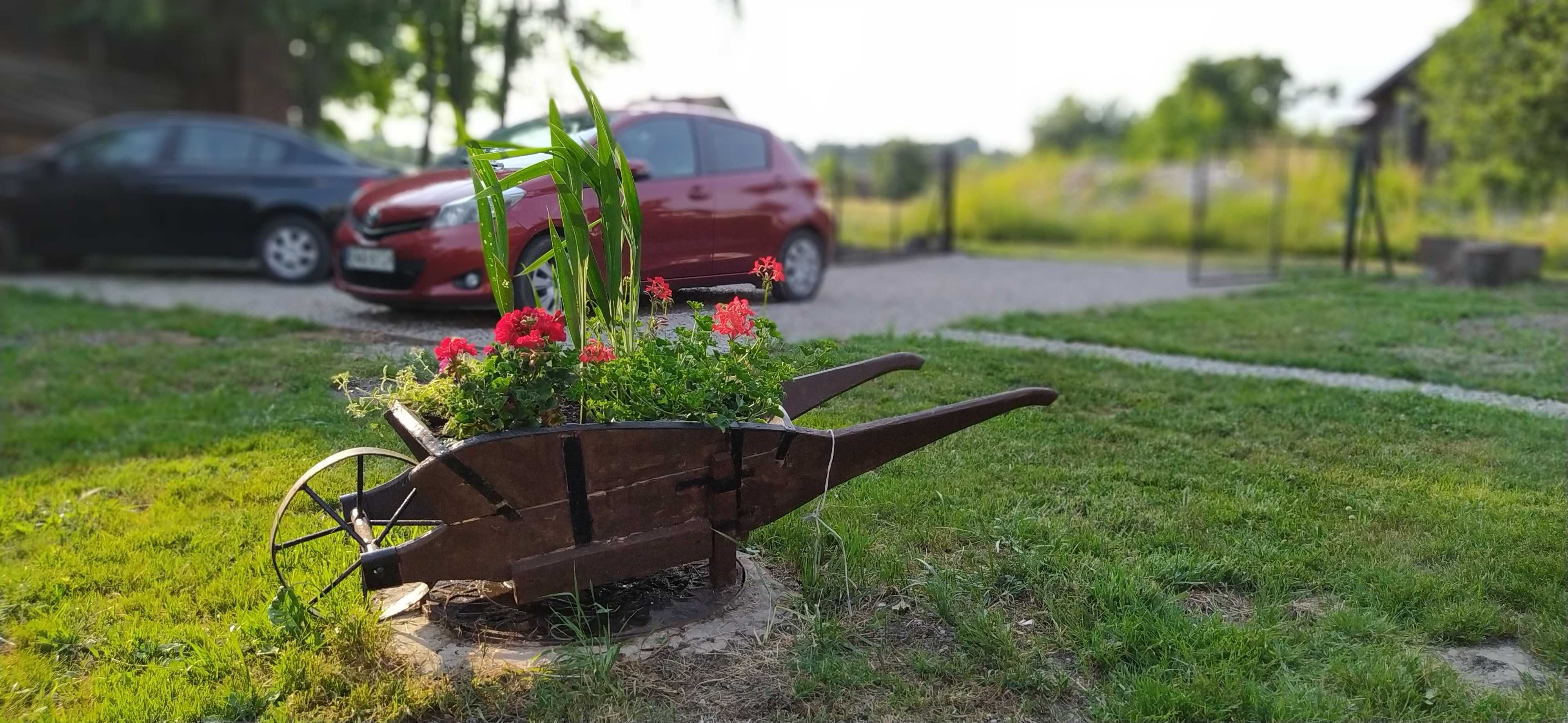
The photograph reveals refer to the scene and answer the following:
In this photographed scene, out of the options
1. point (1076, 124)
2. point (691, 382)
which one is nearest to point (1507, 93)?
point (691, 382)

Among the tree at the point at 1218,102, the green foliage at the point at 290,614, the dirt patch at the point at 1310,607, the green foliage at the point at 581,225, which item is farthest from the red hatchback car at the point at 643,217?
the tree at the point at 1218,102

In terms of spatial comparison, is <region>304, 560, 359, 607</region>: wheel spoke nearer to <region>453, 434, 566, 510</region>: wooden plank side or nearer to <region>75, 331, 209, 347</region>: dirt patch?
<region>453, 434, 566, 510</region>: wooden plank side

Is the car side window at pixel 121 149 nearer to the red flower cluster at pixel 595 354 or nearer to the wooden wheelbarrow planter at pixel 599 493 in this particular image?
the wooden wheelbarrow planter at pixel 599 493

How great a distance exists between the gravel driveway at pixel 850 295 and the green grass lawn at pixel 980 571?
448mm

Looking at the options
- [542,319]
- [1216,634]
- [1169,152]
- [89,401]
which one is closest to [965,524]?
[1216,634]

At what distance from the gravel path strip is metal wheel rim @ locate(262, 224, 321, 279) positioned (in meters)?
6.46

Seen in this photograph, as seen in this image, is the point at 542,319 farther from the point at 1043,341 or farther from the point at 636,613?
the point at 1043,341

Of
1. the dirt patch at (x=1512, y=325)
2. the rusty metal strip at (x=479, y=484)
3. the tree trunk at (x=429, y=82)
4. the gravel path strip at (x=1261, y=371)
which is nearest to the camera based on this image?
the rusty metal strip at (x=479, y=484)

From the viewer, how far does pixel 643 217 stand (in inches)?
151

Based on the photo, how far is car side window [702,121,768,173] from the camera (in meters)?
4.98

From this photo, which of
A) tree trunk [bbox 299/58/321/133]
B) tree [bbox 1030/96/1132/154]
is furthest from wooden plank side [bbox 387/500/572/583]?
tree [bbox 1030/96/1132/154]

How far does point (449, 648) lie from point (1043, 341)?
4.52 meters

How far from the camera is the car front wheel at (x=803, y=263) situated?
19.8ft

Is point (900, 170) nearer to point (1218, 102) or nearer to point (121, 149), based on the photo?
point (121, 149)
